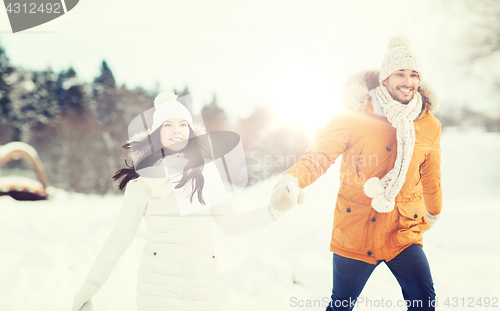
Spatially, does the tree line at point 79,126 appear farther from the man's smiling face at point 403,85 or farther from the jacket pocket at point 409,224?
the jacket pocket at point 409,224

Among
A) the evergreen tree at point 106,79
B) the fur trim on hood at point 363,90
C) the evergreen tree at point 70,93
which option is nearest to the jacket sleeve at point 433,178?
the fur trim on hood at point 363,90

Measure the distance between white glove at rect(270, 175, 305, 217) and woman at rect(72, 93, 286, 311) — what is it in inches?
8.2

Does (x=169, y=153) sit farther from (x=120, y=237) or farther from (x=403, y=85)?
(x=403, y=85)

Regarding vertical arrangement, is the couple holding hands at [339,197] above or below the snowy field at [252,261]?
above

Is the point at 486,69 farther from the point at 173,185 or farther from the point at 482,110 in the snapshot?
the point at 173,185

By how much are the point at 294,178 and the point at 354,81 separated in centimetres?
97

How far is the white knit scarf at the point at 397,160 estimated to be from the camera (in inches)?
75.6

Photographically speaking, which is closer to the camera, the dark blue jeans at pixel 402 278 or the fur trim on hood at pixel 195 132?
the dark blue jeans at pixel 402 278

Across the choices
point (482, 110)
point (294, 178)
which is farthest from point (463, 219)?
point (482, 110)

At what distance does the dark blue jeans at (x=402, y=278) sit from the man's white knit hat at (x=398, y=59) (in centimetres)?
125

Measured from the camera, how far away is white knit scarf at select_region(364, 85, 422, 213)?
192cm

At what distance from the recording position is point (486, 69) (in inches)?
392
